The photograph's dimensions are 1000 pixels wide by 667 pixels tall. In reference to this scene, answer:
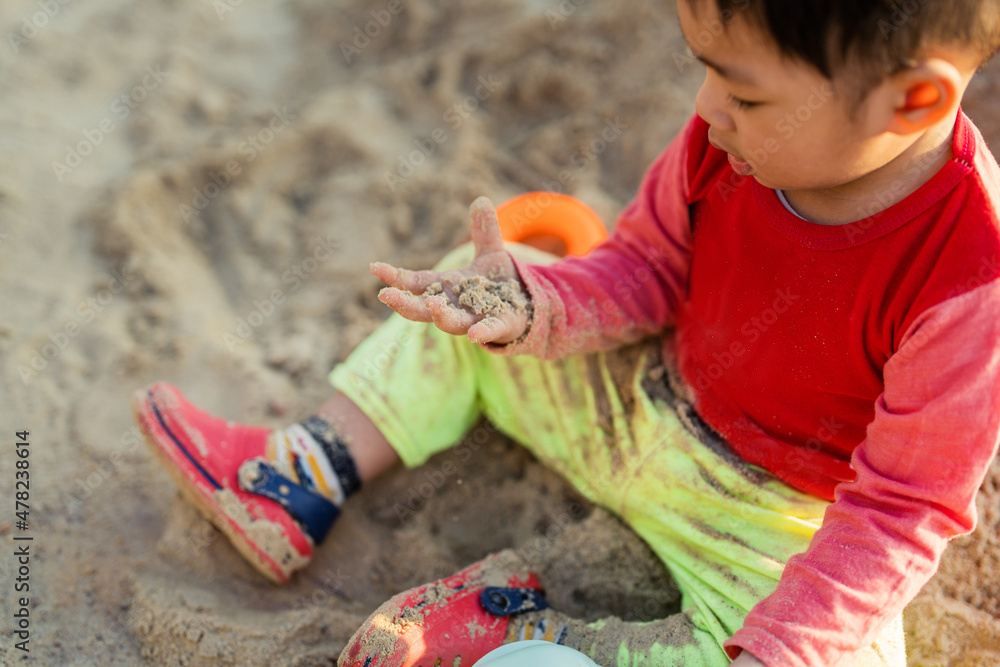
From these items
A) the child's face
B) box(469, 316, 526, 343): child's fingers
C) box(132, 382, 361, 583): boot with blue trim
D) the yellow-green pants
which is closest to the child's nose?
the child's face

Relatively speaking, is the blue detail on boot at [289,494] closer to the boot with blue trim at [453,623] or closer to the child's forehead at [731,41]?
the boot with blue trim at [453,623]

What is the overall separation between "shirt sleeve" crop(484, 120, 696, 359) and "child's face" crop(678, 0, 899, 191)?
28 centimetres

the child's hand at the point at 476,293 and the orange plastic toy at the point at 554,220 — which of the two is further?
the orange plastic toy at the point at 554,220

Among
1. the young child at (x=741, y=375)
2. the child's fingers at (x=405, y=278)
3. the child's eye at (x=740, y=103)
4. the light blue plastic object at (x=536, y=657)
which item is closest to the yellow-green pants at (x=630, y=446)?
the young child at (x=741, y=375)

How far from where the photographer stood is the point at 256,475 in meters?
1.19

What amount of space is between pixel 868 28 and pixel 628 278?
0.56 meters

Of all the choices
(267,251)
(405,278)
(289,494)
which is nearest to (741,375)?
(405,278)

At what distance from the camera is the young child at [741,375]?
2.48 feet

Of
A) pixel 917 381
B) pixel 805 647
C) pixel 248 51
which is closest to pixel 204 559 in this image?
pixel 805 647

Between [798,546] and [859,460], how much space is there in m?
0.20

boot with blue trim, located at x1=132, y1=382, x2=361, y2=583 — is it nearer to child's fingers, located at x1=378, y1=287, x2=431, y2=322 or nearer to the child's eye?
child's fingers, located at x1=378, y1=287, x2=431, y2=322

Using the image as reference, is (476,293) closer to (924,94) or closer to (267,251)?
(924,94)

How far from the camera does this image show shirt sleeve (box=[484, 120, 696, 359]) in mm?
1109

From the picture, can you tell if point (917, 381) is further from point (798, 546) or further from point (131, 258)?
point (131, 258)
